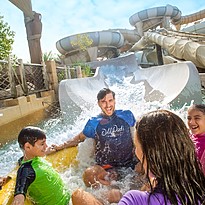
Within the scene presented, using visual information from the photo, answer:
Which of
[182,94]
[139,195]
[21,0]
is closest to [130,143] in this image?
[139,195]

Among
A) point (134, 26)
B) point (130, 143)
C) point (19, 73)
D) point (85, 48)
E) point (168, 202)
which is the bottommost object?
point (130, 143)

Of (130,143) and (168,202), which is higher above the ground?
(168,202)

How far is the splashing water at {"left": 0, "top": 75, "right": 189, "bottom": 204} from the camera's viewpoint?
2.37m

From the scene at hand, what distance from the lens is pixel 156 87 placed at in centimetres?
695

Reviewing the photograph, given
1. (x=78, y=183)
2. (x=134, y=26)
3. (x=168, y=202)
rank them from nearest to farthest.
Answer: (x=168, y=202) < (x=78, y=183) < (x=134, y=26)

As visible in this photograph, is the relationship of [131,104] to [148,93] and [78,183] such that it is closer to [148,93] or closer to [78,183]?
[148,93]

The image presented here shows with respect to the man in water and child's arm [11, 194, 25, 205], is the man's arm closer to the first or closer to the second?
the man in water

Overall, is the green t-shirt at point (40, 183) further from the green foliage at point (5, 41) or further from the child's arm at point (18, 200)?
the green foliage at point (5, 41)

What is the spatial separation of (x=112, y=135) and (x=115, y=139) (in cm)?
4

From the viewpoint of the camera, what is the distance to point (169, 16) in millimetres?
30562

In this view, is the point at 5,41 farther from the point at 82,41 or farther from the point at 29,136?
the point at 82,41

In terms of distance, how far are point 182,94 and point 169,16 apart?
27.8 metres

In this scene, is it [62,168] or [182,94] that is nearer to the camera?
[62,168]

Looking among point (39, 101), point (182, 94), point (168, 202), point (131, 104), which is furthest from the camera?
point (39, 101)
